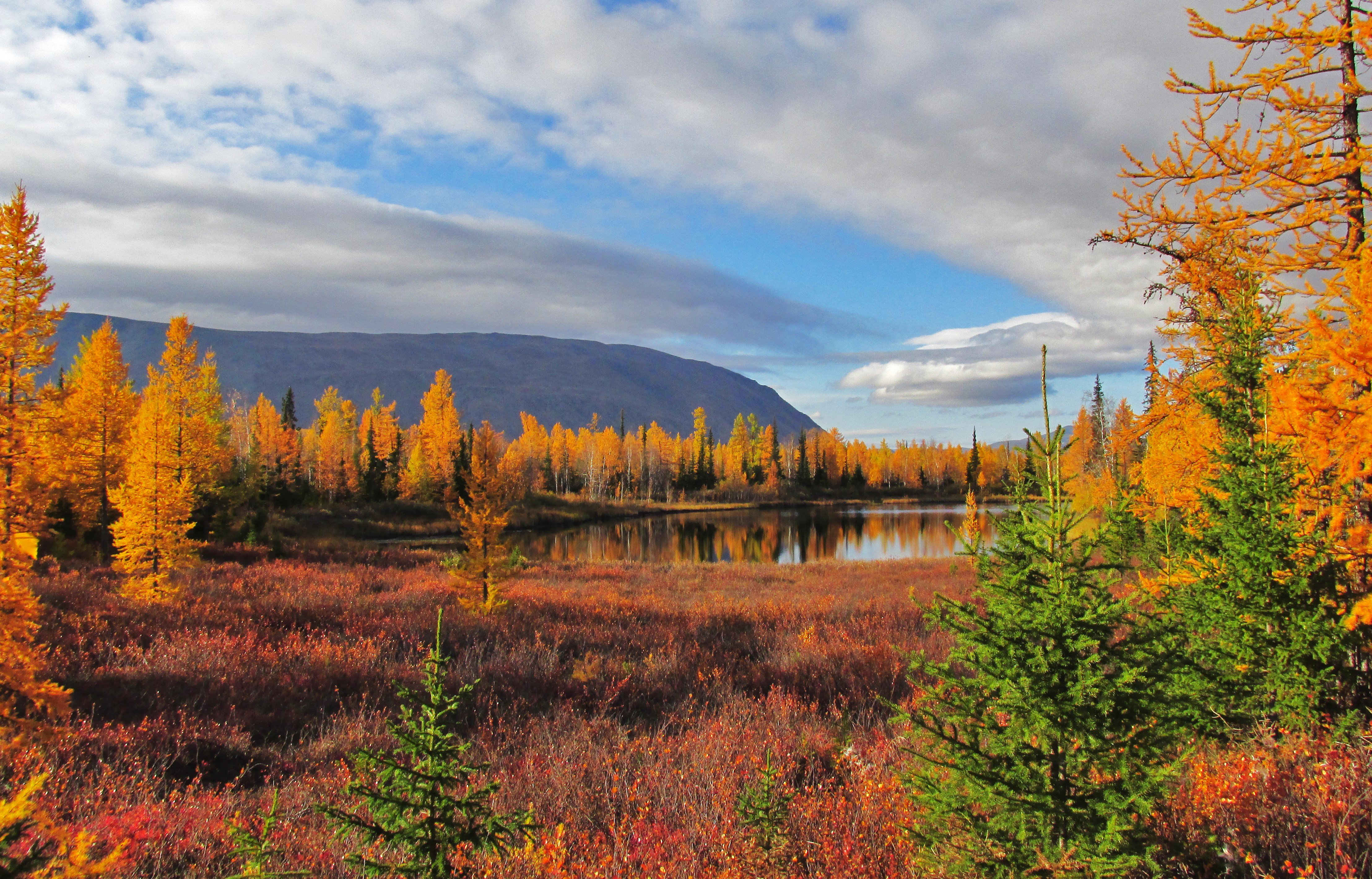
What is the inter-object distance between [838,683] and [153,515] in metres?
14.1

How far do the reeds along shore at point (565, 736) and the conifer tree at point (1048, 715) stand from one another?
0.54m

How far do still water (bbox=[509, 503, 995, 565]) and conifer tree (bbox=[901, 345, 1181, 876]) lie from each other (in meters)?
24.9

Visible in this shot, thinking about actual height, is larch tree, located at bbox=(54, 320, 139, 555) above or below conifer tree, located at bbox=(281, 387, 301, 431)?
below

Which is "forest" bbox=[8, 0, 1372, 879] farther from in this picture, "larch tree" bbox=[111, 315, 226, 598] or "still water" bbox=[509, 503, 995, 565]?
"still water" bbox=[509, 503, 995, 565]

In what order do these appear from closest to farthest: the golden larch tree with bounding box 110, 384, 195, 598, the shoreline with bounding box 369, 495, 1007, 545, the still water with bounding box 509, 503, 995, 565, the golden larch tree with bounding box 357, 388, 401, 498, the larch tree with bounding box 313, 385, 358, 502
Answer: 1. the golden larch tree with bounding box 110, 384, 195, 598
2. the still water with bounding box 509, 503, 995, 565
3. the shoreline with bounding box 369, 495, 1007, 545
4. the golden larch tree with bounding box 357, 388, 401, 498
5. the larch tree with bounding box 313, 385, 358, 502

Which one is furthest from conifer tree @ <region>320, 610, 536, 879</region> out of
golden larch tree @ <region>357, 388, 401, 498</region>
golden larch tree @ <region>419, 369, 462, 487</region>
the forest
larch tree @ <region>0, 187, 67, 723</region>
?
golden larch tree @ <region>357, 388, 401, 498</region>

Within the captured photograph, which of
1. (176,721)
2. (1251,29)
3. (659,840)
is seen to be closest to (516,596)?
(176,721)

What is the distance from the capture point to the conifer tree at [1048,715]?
281 centimetres

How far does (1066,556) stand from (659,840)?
121 inches

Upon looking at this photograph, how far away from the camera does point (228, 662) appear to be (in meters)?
8.56

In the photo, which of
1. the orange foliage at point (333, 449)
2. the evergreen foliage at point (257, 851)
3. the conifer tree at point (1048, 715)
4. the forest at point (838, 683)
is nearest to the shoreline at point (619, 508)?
the orange foliage at point (333, 449)

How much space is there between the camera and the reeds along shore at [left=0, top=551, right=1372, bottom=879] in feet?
12.9

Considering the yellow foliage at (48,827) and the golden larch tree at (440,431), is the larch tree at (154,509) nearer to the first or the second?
the yellow foliage at (48,827)

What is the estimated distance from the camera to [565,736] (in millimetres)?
6500
